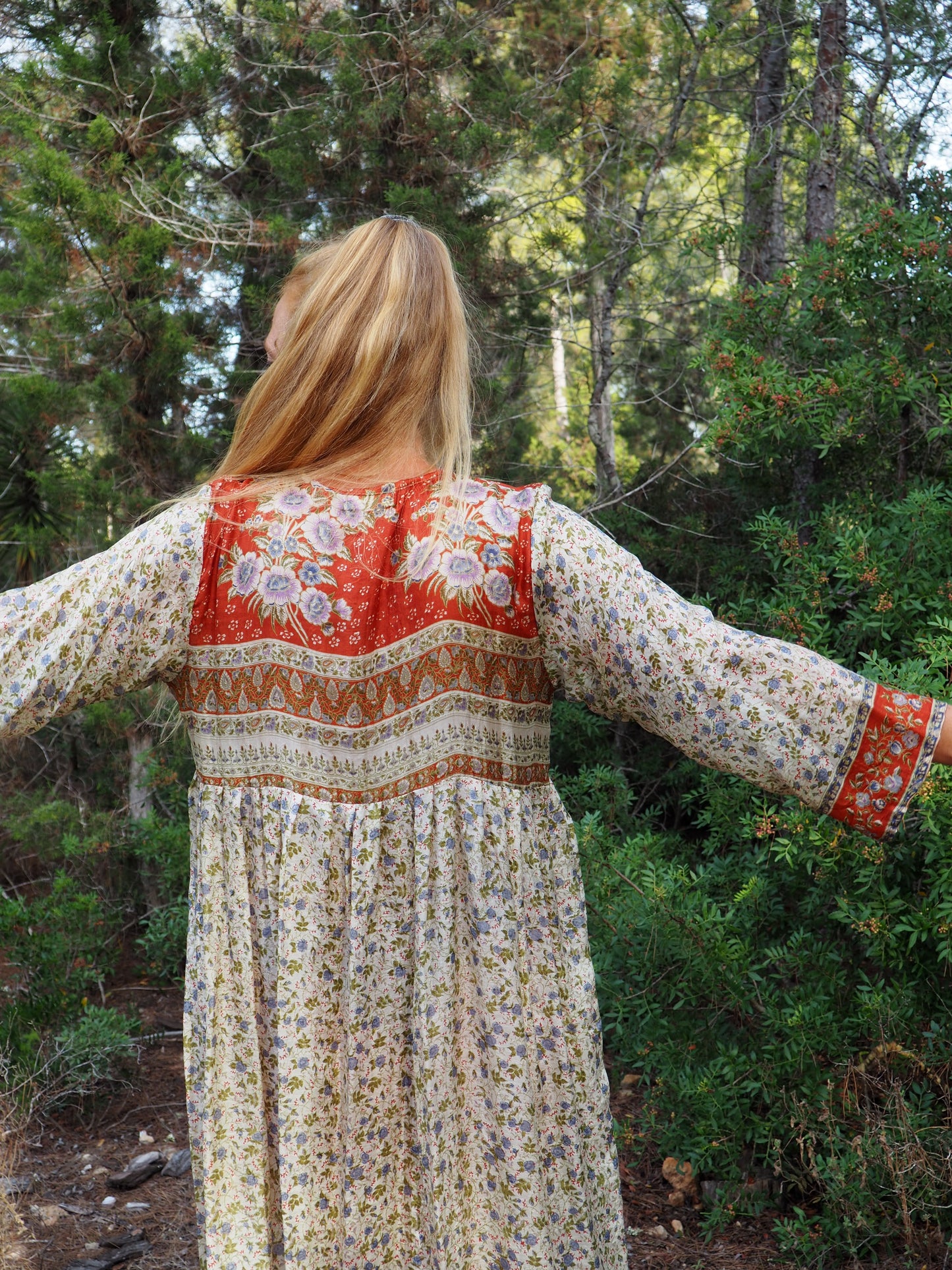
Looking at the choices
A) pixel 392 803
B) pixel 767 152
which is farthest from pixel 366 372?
pixel 767 152

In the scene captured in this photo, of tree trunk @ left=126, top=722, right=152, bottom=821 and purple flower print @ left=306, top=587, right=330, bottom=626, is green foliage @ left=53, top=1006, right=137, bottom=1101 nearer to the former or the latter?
tree trunk @ left=126, top=722, right=152, bottom=821

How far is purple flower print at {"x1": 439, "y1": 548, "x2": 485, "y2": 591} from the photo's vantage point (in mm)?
1474

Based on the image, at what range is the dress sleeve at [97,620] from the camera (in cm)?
148

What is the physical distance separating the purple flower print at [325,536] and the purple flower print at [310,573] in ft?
0.07

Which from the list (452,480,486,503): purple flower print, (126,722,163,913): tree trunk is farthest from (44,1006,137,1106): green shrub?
(452,480,486,503): purple flower print

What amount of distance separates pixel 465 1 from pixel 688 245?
1.77 m

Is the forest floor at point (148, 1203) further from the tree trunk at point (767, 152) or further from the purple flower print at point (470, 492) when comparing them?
the tree trunk at point (767, 152)

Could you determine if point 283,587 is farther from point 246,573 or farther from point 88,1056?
point 88,1056

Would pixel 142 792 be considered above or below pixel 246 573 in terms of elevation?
above

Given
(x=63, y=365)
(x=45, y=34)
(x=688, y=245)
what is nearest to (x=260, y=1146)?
(x=688, y=245)

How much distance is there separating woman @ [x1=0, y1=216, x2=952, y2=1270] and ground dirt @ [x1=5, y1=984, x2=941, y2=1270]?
1364 millimetres

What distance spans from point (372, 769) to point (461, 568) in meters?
0.30

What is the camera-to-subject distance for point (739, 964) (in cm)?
290

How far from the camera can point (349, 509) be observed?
5.06ft
